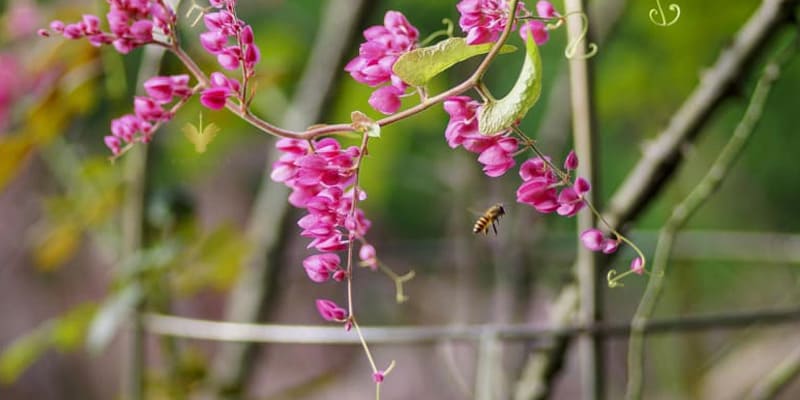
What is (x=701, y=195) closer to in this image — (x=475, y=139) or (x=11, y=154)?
(x=475, y=139)

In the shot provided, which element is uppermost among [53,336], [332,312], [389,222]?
[332,312]

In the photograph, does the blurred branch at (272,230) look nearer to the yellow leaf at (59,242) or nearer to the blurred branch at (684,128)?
the yellow leaf at (59,242)

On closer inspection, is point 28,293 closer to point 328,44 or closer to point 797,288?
point 328,44

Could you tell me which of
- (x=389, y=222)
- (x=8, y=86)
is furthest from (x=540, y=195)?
(x=389, y=222)

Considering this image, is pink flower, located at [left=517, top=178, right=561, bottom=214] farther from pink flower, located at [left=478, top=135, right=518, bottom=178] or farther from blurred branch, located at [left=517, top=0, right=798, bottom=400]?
blurred branch, located at [left=517, top=0, right=798, bottom=400]

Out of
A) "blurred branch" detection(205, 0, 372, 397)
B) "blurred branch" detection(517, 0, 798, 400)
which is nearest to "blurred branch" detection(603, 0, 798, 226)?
"blurred branch" detection(517, 0, 798, 400)

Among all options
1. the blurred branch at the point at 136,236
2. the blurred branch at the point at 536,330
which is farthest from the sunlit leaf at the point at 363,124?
the blurred branch at the point at 136,236
